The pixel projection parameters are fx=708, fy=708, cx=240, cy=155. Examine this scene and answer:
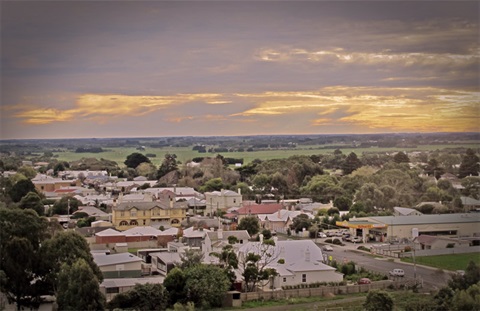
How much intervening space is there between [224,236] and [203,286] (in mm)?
4986

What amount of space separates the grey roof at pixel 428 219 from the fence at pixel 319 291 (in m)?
6.29

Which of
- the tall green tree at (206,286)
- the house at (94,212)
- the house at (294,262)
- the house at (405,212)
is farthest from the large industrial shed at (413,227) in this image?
the tall green tree at (206,286)

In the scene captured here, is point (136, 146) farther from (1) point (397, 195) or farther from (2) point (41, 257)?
(2) point (41, 257)

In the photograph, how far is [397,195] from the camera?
24469 mm

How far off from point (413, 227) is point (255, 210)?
17.5 feet

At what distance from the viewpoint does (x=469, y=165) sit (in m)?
32.0

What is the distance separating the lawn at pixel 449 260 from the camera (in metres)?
14.2

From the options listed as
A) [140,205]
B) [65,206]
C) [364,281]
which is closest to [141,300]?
[364,281]

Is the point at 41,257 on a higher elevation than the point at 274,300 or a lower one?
higher

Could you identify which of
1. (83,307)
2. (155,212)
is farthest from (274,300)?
(155,212)

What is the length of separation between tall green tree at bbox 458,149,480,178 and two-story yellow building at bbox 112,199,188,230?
1534cm

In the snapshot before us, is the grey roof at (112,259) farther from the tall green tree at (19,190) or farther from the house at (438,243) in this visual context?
the tall green tree at (19,190)

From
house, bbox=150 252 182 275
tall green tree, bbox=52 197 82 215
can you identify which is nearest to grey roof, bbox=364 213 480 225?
house, bbox=150 252 182 275

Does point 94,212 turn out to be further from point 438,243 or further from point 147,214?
point 438,243
